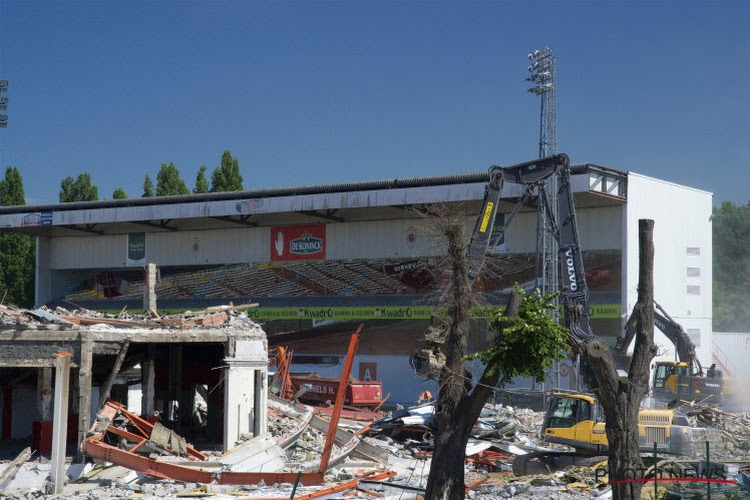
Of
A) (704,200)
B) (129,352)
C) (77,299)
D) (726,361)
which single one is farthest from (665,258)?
(77,299)

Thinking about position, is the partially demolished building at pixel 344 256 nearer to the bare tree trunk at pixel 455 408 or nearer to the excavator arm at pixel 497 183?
the excavator arm at pixel 497 183

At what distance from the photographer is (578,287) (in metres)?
31.0

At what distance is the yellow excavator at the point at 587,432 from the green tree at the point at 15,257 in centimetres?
5159

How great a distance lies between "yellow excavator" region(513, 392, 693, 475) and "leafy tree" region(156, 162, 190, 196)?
55495mm

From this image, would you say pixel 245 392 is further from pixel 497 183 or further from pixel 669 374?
pixel 669 374

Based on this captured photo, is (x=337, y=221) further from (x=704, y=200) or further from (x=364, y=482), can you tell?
(x=364, y=482)

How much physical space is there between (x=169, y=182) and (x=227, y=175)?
466 centimetres

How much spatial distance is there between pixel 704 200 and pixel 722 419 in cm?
1805

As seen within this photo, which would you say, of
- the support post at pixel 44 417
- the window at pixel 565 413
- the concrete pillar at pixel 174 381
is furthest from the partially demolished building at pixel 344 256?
the window at pixel 565 413

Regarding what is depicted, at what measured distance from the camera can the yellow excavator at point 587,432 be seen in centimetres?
2420


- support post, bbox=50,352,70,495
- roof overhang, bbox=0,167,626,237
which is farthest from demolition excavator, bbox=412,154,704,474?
roof overhang, bbox=0,167,626,237

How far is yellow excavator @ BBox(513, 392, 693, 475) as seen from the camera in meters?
24.2

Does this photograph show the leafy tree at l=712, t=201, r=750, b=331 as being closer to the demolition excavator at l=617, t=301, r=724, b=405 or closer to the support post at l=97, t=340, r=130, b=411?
the demolition excavator at l=617, t=301, r=724, b=405

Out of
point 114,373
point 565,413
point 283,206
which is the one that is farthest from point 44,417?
point 283,206
